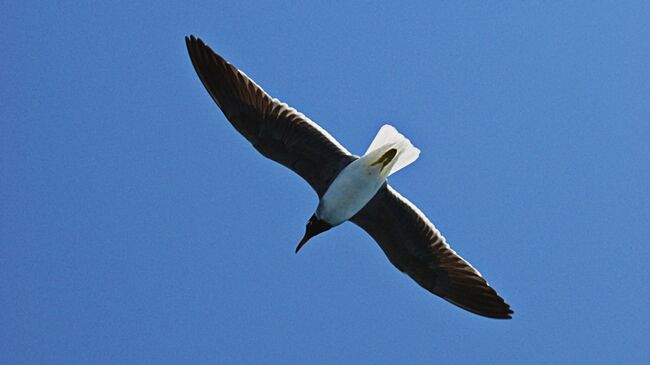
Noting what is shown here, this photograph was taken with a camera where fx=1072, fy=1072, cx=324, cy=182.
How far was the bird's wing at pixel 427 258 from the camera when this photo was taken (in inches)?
498

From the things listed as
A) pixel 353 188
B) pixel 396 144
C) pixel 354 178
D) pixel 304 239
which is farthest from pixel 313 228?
pixel 396 144

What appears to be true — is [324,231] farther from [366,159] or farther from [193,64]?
[193,64]

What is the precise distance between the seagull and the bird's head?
0.01 m

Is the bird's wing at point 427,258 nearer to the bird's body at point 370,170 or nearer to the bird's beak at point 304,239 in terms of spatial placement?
the bird's body at point 370,170

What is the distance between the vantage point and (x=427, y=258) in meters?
12.9

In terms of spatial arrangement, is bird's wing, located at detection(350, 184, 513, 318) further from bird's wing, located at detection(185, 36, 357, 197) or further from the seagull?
bird's wing, located at detection(185, 36, 357, 197)

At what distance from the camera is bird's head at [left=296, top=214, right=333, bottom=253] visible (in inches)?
506

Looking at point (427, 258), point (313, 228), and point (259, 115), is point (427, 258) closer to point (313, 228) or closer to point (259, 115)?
point (313, 228)

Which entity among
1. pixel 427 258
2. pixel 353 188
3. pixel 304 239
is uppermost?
pixel 427 258

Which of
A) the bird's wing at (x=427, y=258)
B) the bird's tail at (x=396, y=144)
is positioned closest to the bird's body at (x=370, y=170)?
the bird's tail at (x=396, y=144)

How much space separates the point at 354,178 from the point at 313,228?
1204mm

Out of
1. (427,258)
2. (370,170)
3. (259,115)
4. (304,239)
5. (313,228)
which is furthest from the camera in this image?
(304,239)

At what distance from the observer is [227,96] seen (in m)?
12.0

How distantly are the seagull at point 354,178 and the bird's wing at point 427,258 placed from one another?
0.04ft
